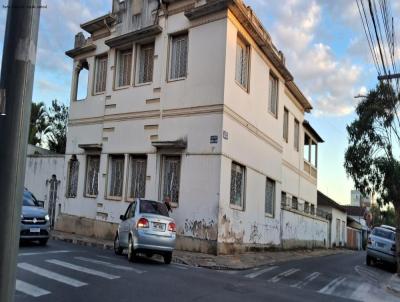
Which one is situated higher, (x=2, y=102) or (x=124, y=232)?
(x=2, y=102)

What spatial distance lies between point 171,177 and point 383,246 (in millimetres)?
9241

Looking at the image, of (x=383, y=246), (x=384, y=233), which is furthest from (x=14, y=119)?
(x=384, y=233)

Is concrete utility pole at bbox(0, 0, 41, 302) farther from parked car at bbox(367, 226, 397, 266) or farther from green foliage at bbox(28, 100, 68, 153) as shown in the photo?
green foliage at bbox(28, 100, 68, 153)

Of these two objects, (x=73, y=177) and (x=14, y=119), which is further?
(x=73, y=177)

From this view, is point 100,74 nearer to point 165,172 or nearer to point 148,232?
point 165,172

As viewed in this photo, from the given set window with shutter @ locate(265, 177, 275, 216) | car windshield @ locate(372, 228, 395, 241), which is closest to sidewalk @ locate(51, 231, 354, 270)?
window with shutter @ locate(265, 177, 275, 216)

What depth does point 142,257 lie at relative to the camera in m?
15.0

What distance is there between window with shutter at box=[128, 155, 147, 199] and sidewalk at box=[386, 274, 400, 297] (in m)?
9.69

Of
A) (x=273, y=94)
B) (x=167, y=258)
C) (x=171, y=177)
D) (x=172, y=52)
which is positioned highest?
(x=172, y=52)

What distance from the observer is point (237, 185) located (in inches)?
762

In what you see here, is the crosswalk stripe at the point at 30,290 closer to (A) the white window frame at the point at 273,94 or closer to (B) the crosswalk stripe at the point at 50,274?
(B) the crosswalk stripe at the point at 50,274

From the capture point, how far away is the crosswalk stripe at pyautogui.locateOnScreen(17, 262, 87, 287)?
9.59m

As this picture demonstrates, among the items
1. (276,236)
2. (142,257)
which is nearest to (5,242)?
(142,257)

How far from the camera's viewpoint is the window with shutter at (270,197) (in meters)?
23.1
